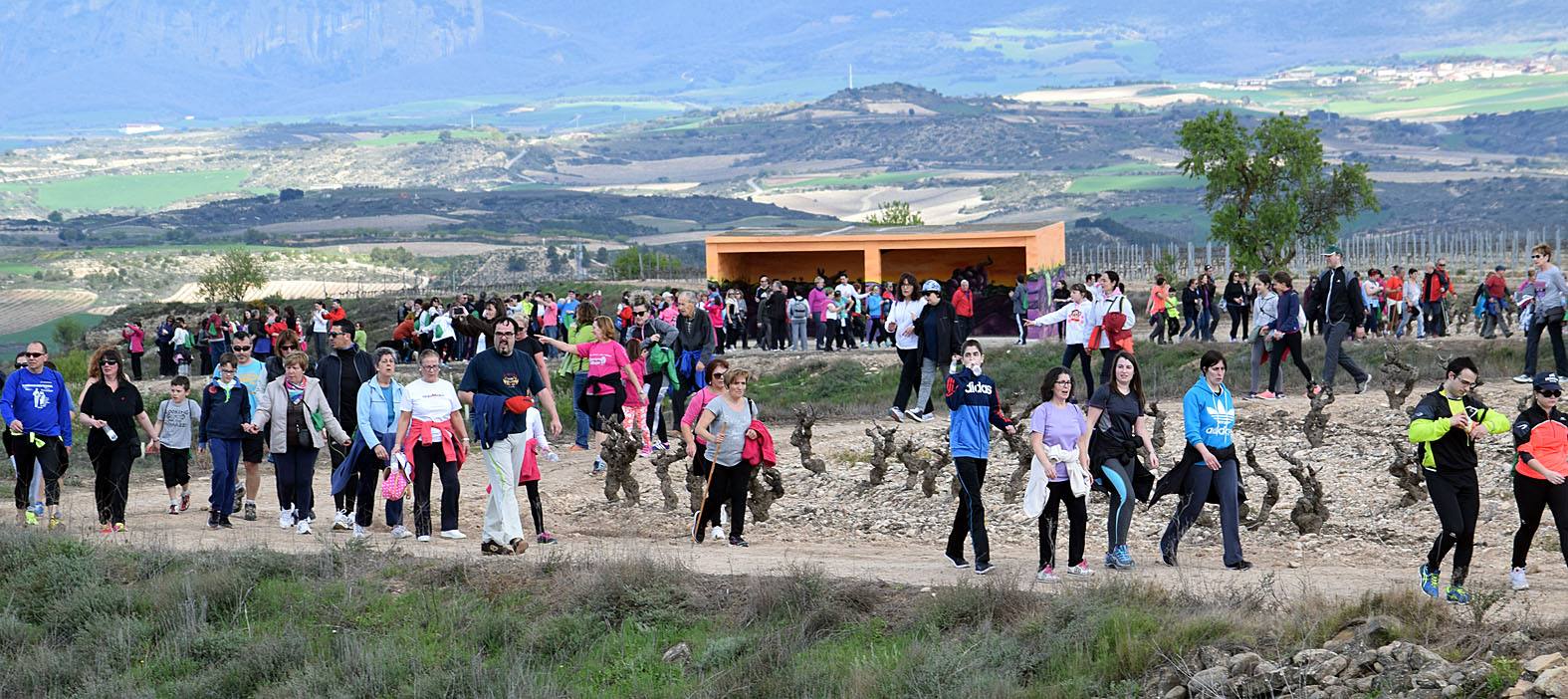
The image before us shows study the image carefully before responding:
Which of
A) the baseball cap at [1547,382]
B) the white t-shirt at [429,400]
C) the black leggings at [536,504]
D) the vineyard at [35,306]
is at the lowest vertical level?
the vineyard at [35,306]

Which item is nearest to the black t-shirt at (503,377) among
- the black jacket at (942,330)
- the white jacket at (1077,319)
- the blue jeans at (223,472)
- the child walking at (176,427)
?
the blue jeans at (223,472)

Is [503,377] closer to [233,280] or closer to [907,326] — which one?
[907,326]

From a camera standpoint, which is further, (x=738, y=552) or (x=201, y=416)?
(x=201, y=416)

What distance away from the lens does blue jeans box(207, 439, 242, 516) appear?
47.2 ft

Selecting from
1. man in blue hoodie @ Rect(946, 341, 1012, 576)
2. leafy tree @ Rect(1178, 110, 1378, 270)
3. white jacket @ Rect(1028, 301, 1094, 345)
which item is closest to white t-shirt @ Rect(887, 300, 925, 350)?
white jacket @ Rect(1028, 301, 1094, 345)

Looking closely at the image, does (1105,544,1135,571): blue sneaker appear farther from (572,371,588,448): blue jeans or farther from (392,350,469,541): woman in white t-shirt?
(572,371,588,448): blue jeans

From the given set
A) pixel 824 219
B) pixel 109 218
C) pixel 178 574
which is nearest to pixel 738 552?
pixel 178 574

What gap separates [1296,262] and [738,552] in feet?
171

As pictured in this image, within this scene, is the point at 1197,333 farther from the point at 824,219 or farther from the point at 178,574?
the point at 824,219

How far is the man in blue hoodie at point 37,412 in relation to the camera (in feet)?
45.4

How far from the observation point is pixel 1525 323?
1928 centimetres

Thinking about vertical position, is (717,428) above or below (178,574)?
above

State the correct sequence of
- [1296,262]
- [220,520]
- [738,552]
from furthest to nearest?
1. [1296,262]
2. [220,520]
3. [738,552]

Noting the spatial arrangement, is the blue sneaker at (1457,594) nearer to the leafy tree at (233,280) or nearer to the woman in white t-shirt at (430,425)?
the woman in white t-shirt at (430,425)
